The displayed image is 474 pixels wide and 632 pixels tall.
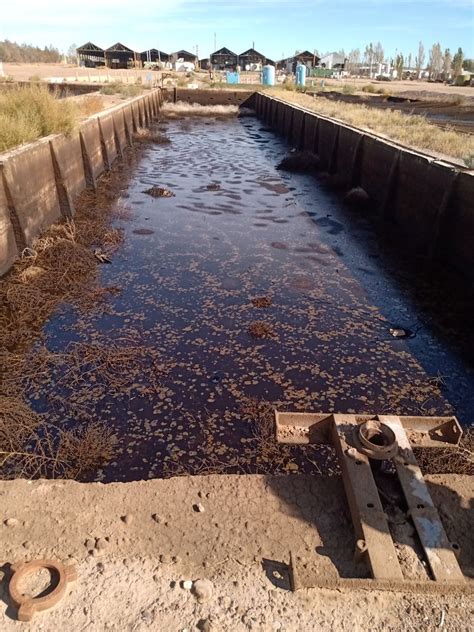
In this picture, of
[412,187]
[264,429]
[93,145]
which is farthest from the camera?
[93,145]

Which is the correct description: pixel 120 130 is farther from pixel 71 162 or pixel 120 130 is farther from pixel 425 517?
pixel 425 517

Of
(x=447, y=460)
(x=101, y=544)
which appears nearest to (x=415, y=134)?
(x=447, y=460)

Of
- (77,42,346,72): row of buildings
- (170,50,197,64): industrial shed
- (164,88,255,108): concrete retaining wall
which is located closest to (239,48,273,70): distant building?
(77,42,346,72): row of buildings

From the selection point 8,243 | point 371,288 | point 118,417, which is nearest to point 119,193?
point 8,243

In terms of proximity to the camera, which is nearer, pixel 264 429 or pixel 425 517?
pixel 425 517

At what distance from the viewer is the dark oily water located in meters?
4.10

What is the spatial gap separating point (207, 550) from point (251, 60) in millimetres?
104025

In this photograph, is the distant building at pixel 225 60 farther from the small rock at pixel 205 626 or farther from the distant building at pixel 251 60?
the small rock at pixel 205 626

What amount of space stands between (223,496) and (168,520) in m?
0.39

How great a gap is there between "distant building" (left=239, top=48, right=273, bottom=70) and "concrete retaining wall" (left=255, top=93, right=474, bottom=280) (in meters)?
86.8

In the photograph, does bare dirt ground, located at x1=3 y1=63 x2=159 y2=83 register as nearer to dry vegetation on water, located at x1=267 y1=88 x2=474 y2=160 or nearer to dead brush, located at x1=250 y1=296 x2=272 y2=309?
dry vegetation on water, located at x1=267 y1=88 x2=474 y2=160

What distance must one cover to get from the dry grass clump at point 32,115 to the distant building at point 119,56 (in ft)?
278

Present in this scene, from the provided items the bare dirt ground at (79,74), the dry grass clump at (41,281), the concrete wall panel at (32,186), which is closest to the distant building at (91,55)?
the bare dirt ground at (79,74)

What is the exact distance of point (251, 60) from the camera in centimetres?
9256
